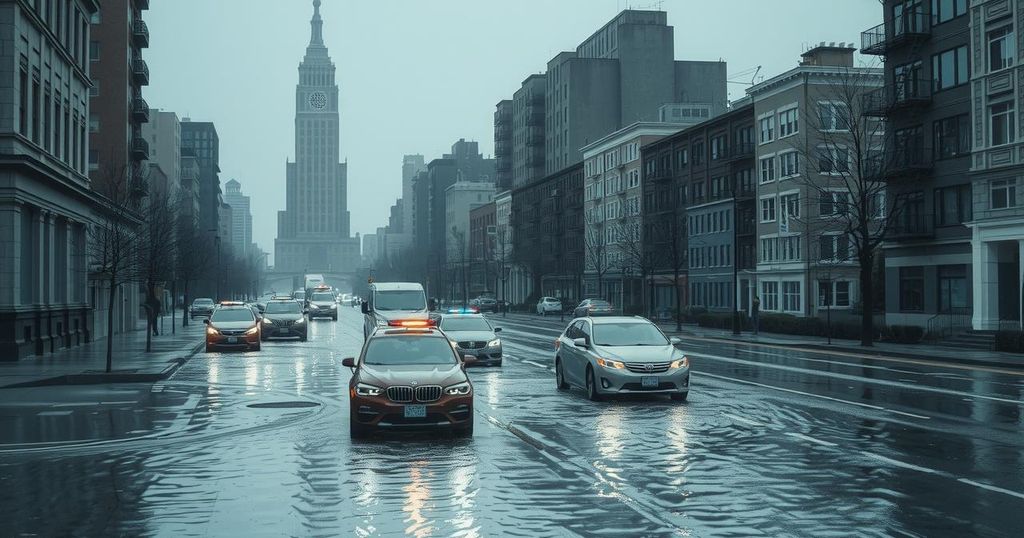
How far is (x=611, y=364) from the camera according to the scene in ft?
63.1

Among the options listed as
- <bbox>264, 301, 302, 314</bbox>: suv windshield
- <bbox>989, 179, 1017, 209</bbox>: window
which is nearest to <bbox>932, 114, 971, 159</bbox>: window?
<bbox>989, 179, 1017, 209</bbox>: window

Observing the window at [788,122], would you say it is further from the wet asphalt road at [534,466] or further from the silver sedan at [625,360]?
the silver sedan at [625,360]

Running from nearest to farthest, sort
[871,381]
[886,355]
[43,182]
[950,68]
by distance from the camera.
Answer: [871,381], [43,182], [886,355], [950,68]

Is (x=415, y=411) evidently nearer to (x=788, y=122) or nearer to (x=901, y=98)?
(x=901, y=98)

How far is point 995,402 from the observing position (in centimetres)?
1967

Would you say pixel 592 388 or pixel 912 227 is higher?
pixel 912 227

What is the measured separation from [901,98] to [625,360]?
121 ft

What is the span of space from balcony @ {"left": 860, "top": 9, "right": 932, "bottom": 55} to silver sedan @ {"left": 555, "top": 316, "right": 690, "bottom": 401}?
34.0m

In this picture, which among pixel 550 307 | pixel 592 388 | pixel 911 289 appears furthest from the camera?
pixel 550 307

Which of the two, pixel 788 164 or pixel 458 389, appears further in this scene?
pixel 788 164

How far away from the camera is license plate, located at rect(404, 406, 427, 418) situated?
14516 millimetres

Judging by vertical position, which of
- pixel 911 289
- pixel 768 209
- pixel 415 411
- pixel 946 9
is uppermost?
pixel 946 9

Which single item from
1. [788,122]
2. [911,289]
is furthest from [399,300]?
[788,122]

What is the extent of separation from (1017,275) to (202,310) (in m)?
A: 62.3
